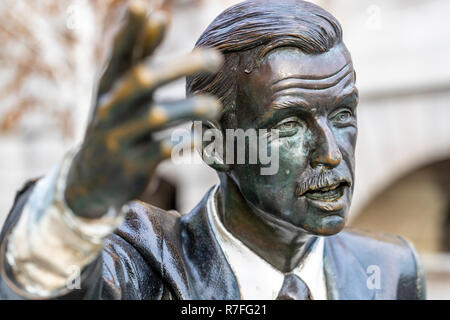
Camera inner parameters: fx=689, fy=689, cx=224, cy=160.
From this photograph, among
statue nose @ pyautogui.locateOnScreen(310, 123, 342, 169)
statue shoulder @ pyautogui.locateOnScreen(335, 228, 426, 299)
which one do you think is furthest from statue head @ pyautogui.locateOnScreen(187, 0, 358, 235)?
statue shoulder @ pyautogui.locateOnScreen(335, 228, 426, 299)

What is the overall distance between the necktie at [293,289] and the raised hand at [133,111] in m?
0.90

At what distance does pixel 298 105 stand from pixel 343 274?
728mm

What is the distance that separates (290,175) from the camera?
203 cm

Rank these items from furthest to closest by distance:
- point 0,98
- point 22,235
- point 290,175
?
1. point 0,98
2. point 290,175
3. point 22,235

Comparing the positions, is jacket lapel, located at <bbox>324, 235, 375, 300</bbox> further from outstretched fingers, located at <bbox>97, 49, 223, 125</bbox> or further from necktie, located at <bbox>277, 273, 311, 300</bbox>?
outstretched fingers, located at <bbox>97, 49, 223, 125</bbox>

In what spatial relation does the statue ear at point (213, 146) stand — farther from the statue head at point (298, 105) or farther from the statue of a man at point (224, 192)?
the statue head at point (298, 105)

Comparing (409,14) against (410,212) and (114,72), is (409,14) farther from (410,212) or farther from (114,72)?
(114,72)

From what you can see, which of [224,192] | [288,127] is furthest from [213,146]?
[288,127]

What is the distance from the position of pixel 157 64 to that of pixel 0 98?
955 cm

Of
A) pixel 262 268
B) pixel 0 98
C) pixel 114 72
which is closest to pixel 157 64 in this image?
Result: pixel 114 72

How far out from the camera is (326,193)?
203 cm

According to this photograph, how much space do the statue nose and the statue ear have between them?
1.05ft

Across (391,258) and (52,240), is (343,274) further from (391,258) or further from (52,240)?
(52,240)

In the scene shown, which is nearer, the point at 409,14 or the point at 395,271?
the point at 395,271
